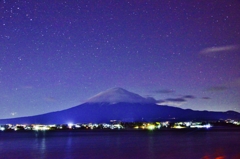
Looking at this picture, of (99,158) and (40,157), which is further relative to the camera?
(40,157)

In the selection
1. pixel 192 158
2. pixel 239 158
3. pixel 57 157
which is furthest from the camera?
pixel 57 157

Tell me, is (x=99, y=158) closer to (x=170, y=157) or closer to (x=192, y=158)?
(x=170, y=157)

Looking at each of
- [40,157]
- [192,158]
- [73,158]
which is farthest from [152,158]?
[40,157]

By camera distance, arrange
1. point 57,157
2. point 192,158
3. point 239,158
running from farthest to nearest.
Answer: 1. point 57,157
2. point 192,158
3. point 239,158

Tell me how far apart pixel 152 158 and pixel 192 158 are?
11.3ft

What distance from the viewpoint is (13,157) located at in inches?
1372

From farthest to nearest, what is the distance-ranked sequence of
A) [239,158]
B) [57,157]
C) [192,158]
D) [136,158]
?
[57,157] → [136,158] → [192,158] → [239,158]

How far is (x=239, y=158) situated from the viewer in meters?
27.6

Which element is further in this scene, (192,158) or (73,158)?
(73,158)

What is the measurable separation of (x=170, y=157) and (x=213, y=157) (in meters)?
3.63

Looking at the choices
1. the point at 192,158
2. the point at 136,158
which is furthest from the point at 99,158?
the point at 192,158

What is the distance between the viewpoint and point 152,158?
103ft

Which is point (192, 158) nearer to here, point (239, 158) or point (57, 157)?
point (239, 158)

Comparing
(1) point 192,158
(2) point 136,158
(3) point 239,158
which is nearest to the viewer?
(3) point 239,158
